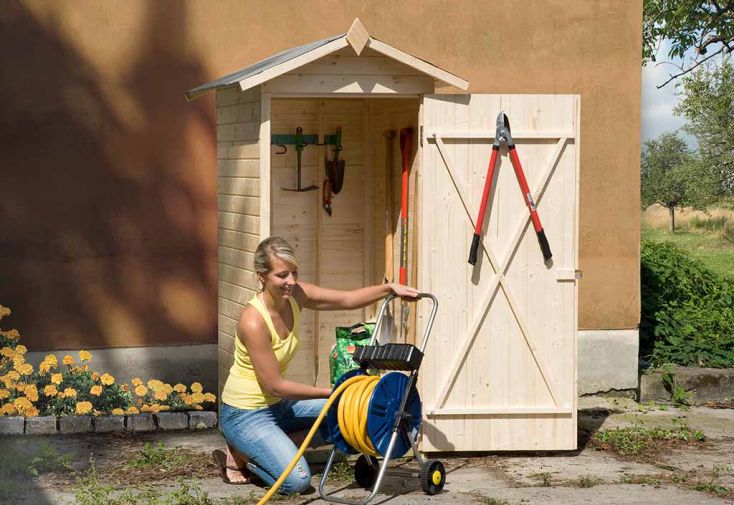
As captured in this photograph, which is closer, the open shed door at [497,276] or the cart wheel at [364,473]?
the cart wheel at [364,473]

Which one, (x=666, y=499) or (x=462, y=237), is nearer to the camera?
(x=666, y=499)

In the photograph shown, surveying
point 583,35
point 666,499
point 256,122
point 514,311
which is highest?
point 583,35

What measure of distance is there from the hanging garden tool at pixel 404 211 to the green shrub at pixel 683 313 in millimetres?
2815

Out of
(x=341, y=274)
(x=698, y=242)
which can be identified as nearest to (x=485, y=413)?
(x=341, y=274)

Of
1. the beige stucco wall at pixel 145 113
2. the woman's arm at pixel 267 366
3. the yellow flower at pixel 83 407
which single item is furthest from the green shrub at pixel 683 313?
the yellow flower at pixel 83 407

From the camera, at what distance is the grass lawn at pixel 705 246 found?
77.8 ft

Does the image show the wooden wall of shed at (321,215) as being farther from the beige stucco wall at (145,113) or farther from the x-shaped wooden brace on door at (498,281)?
the x-shaped wooden brace on door at (498,281)

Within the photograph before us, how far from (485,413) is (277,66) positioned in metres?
2.62

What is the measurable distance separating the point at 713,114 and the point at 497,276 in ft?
60.1

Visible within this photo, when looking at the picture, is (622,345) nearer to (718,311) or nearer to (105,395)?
(718,311)

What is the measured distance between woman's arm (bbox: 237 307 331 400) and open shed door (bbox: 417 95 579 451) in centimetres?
141

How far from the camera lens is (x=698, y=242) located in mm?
28484

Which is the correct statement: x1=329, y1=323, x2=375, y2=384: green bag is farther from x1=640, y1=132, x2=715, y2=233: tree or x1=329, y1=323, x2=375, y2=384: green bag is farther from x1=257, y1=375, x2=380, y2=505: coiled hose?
x1=640, y1=132, x2=715, y2=233: tree

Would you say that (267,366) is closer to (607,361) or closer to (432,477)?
(432,477)
